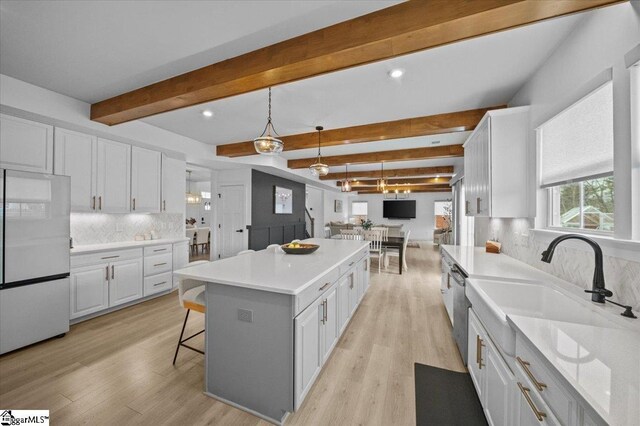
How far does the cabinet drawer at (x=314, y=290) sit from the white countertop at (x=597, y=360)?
1122 mm

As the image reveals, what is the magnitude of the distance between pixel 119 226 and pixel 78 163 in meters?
1.20

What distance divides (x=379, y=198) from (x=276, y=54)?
1148cm

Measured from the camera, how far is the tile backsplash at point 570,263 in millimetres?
1251

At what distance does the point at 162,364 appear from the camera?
223 cm

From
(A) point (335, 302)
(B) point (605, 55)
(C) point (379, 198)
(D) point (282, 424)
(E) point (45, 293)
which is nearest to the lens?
(B) point (605, 55)

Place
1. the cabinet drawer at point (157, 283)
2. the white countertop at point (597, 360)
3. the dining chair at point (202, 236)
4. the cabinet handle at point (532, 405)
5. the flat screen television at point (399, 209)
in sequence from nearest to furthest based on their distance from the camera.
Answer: the white countertop at point (597, 360) → the cabinet handle at point (532, 405) → the cabinet drawer at point (157, 283) → the dining chair at point (202, 236) → the flat screen television at point (399, 209)

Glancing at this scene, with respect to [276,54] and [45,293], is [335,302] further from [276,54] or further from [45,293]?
[45,293]

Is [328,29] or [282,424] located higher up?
[328,29]

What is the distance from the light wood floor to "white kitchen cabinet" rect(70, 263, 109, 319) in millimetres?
181

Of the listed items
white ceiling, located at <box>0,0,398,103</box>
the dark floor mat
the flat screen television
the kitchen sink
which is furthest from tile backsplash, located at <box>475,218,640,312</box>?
the flat screen television

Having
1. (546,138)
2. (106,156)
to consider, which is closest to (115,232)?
(106,156)

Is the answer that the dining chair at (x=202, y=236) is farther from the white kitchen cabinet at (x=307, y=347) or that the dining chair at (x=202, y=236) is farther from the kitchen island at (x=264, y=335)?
the white kitchen cabinet at (x=307, y=347)

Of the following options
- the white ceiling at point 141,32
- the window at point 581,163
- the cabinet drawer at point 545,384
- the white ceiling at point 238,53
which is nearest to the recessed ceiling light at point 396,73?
the white ceiling at point 238,53

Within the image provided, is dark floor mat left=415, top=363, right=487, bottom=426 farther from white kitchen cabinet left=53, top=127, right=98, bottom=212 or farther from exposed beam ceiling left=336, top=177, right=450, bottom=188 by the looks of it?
exposed beam ceiling left=336, top=177, right=450, bottom=188
